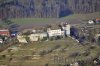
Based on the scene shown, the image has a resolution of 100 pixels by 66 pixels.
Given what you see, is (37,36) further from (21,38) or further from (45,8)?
(45,8)

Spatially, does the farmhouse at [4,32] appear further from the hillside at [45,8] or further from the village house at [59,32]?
the hillside at [45,8]

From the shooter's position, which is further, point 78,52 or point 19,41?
point 19,41

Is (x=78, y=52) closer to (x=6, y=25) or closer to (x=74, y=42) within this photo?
(x=74, y=42)

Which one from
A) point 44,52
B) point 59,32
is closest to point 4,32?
point 59,32

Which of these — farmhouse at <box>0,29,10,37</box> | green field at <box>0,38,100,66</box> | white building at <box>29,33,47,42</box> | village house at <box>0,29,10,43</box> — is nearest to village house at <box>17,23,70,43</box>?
white building at <box>29,33,47,42</box>

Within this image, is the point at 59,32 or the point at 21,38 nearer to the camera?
the point at 21,38

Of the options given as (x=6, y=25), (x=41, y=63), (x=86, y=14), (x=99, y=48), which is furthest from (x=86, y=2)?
(x=41, y=63)

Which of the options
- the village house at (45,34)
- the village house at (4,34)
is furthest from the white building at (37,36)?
the village house at (4,34)

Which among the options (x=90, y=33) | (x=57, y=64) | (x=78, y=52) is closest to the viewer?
(x=57, y=64)

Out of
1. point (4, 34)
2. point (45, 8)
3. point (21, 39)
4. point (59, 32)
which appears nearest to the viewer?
point (21, 39)
